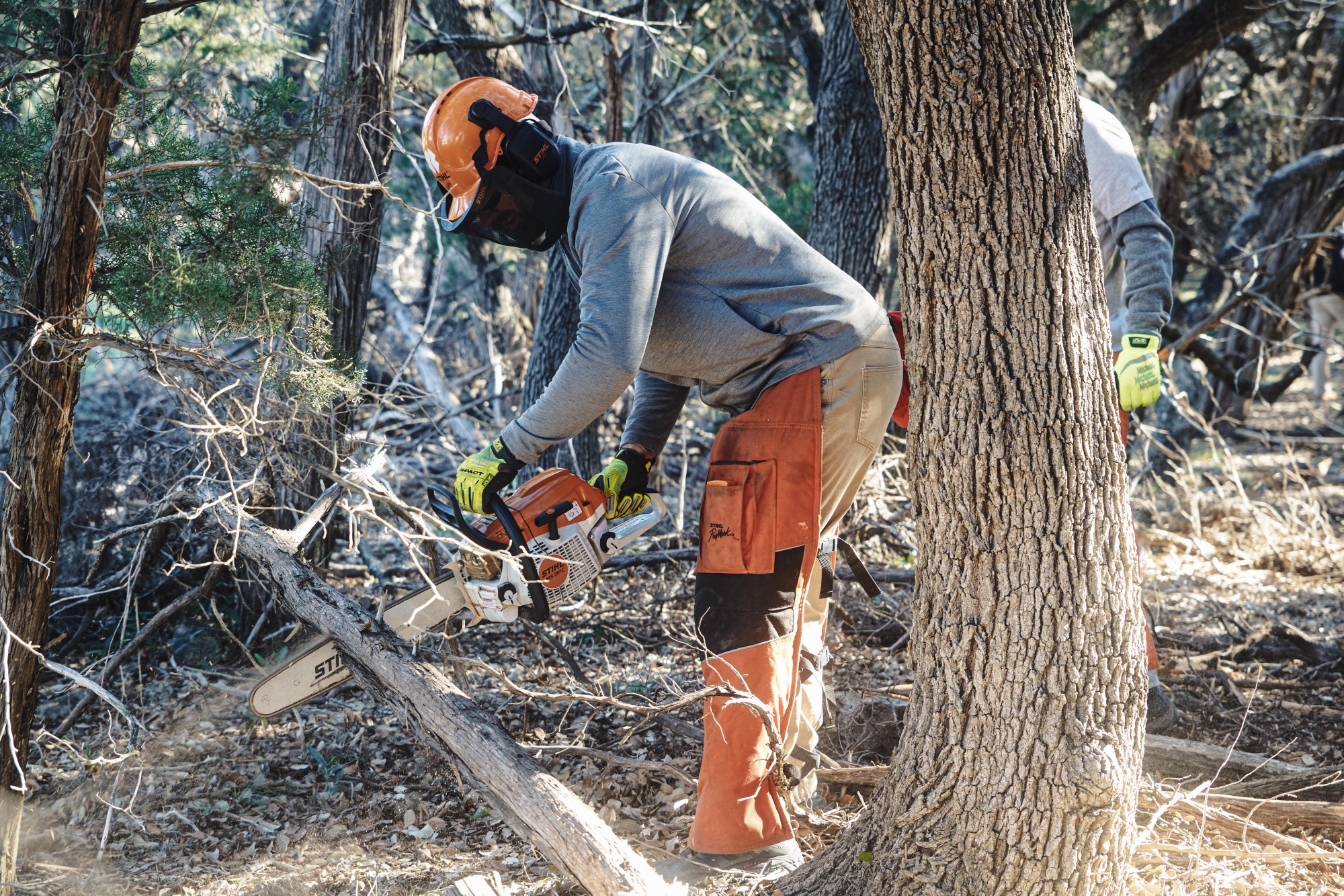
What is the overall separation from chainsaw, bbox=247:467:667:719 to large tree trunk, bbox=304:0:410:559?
99 centimetres

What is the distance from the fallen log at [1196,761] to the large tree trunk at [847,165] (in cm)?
288

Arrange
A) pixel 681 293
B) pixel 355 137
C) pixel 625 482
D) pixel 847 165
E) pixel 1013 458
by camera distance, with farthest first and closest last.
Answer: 1. pixel 847 165
2. pixel 355 137
3. pixel 625 482
4. pixel 681 293
5. pixel 1013 458

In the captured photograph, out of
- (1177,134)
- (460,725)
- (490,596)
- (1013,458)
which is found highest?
(1177,134)

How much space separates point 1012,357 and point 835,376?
0.71 metres

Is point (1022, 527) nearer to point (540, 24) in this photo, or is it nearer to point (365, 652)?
point (365, 652)

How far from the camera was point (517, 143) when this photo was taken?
2482 mm

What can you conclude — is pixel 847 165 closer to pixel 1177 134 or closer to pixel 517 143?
pixel 517 143

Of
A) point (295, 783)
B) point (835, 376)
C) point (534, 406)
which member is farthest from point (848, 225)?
point (295, 783)

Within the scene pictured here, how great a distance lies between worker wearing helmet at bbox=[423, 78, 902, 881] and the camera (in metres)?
2.39

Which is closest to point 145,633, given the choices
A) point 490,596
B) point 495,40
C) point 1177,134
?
point 490,596

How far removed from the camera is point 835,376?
254 centimetres

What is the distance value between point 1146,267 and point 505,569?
2433 millimetres

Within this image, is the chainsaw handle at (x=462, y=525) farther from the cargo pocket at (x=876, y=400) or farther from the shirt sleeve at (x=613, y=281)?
the cargo pocket at (x=876, y=400)

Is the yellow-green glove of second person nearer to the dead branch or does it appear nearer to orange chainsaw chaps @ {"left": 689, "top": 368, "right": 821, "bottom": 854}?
orange chainsaw chaps @ {"left": 689, "top": 368, "right": 821, "bottom": 854}
